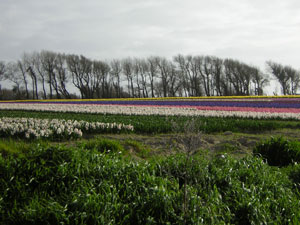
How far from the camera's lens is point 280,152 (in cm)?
564

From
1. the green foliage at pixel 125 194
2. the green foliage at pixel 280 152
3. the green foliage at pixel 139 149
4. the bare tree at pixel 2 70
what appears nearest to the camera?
the green foliage at pixel 125 194

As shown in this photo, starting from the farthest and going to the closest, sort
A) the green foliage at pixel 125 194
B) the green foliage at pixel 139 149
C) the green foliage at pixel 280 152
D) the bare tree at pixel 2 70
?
the bare tree at pixel 2 70
the green foliage at pixel 139 149
the green foliage at pixel 280 152
the green foliage at pixel 125 194

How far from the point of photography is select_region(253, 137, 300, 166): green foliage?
18.1 ft

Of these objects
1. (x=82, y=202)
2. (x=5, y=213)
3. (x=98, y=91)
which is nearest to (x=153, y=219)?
(x=82, y=202)

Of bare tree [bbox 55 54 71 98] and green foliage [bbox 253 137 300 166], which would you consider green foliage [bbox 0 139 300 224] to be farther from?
bare tree [bbox 55 54 71 98]

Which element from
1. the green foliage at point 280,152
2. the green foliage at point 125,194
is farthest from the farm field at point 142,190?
the green foliage at point 280,152

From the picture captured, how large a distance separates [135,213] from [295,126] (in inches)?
396

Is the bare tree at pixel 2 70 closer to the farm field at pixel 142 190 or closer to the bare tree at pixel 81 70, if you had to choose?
the bare tree at pixel 81 70

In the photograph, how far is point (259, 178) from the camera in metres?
4.00

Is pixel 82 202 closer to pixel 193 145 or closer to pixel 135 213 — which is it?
pixel 135 213

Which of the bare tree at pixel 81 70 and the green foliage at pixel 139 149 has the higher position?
the bare tree at pixel 81 70

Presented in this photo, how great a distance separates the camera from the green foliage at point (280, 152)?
5.52 m

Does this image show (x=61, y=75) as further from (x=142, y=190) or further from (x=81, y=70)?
(x=142, y=190)

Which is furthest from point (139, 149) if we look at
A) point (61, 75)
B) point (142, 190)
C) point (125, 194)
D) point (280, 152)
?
point (61, 75)
